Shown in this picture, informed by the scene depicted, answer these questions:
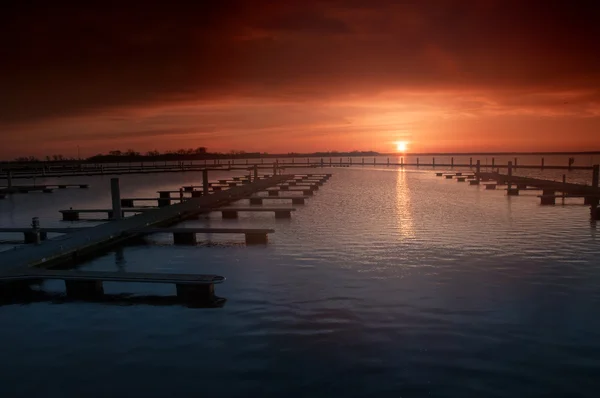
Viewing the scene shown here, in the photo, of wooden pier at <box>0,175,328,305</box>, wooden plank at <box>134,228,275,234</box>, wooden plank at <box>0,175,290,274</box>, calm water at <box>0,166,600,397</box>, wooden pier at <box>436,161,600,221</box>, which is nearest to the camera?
calm water at <box>0,166,600,397</box>

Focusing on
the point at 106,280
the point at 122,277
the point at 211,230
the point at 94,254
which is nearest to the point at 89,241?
the point at 94,254

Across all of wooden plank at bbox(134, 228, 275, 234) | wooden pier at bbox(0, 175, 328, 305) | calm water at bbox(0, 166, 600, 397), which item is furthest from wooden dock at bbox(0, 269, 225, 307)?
wooden plank at bbox(134, 228, 275, 234)

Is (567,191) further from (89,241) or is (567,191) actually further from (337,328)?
(89,241)

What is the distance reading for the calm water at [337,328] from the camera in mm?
5680

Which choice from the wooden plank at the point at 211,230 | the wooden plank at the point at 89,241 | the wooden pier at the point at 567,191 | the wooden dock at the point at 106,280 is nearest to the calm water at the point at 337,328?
the wooden dock at the point at 106,280

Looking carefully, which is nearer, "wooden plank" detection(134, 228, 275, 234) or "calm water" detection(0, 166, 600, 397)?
"calm water" detection(0, 166, 600, 397)

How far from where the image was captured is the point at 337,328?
23.8ft

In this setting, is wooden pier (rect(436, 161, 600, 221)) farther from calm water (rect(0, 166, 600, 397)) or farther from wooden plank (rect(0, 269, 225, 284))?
wooden plank (rect(0, 269, 225, 284))

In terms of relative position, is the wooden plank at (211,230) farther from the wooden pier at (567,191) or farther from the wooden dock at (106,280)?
the wooden pier at (567,191)

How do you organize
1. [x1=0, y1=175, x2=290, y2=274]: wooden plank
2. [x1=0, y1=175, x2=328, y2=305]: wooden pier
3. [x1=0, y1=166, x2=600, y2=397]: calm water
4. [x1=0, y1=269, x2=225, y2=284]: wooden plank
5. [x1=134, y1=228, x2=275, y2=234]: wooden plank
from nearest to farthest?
[x1=0, y1=166, x2=600, y2=397]: calm water < [x1=0, y1=269, x2=225, y2=284]: wooden plank < [x1=0, y1=175, x2=328, y2=305]: wooden pier < [x1=0, y1=175, x2=290, y2=274]: wooden plank < [x1=134, y1=228, x2=275, y2=234]: wooden plank

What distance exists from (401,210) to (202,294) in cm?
1494

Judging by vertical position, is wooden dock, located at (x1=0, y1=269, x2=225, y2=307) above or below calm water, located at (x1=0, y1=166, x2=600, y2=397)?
above

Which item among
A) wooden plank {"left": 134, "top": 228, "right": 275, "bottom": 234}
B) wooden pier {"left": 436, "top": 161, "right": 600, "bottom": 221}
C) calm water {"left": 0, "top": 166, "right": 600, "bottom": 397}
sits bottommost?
calm water {"left": 0, "top": 166, "right": 600, "bottom": 397}

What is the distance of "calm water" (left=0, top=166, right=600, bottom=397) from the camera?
5680 millimetres
